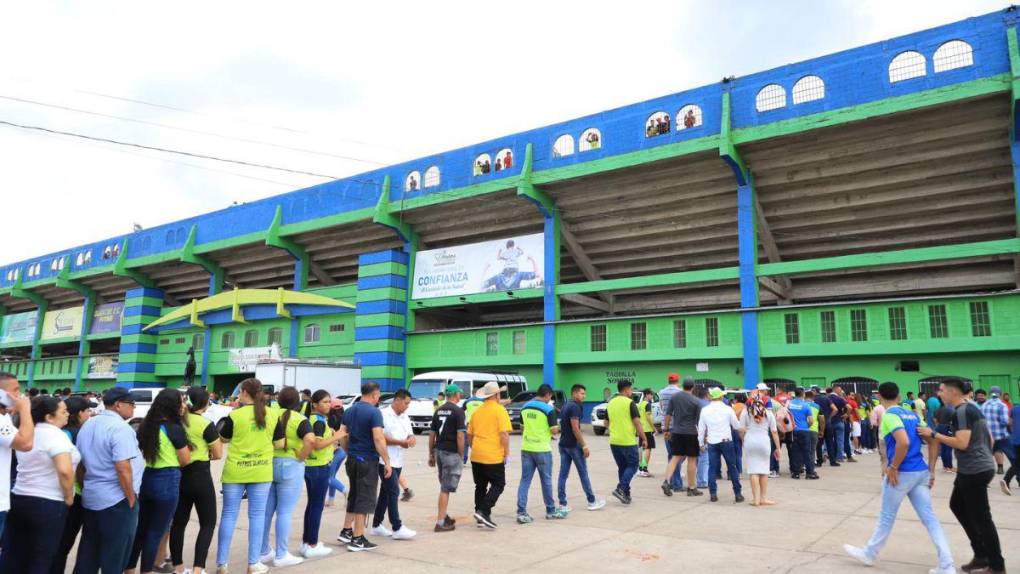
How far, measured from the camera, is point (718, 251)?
98.4 feet

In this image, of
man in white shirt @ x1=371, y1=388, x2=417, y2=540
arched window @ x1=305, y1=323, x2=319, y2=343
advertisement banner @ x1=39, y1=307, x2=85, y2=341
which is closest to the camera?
man in white shirt @ x1=371, y1=388, x2=417, y2=540

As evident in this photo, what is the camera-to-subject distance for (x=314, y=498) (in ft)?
22.4

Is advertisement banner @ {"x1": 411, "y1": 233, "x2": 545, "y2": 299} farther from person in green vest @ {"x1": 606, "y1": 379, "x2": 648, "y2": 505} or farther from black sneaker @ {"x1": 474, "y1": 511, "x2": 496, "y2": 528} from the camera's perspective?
black sneaker @ {"x1": 474, "y1": 511, "x2": 496, "y2": 528}

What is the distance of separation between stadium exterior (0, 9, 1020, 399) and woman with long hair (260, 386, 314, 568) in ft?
69.7

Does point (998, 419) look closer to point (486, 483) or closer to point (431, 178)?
point (486, 483)

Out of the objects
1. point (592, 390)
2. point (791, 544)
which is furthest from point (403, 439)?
point (592, 390)

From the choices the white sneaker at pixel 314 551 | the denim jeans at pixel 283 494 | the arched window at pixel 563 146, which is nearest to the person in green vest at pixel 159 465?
the denim jeans at pixel 283 494

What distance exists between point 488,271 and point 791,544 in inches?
1021

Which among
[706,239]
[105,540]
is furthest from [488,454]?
[706,239]

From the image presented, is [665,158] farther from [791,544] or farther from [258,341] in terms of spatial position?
[258,341]

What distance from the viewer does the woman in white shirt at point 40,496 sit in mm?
4355

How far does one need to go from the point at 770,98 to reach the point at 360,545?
2270 cm

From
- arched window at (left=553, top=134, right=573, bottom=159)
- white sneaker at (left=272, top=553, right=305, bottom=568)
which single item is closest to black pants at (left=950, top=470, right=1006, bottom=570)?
white sneaker at (left=272, top=553, right=305, bottom=568)

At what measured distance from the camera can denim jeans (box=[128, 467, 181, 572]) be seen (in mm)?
5336
